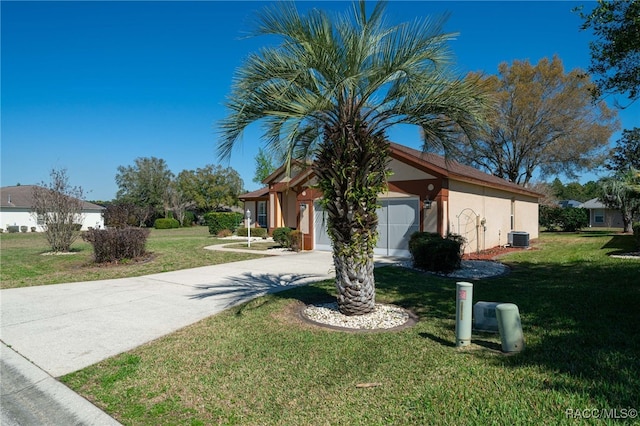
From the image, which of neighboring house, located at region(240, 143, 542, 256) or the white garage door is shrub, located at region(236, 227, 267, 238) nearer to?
neighboring house, located at region(240, 143, 542, 256)

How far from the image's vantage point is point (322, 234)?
16891 mm

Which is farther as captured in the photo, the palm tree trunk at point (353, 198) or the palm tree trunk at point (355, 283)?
the palm tree trunk at point (355, 283)

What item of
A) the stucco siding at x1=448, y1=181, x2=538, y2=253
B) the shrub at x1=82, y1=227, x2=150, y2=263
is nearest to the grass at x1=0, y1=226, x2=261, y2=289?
the shrub at x1=82, y1=227, x2=150, y2=263

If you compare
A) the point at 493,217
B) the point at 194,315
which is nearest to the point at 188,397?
the point at 194,315

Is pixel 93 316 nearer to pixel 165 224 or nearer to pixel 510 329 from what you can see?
pixel 510 329

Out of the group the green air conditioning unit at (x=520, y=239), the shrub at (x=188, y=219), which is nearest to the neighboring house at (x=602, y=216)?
the green air conditioning unit at (x=520, y=239)

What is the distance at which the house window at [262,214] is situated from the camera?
92.5ft

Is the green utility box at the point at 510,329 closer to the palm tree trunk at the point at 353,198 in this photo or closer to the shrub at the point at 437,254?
the palm tree trunk at the point at 353,198

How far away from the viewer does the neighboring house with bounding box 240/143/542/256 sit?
1375cm

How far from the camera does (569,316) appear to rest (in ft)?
19.2

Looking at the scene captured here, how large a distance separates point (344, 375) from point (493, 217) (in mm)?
15757
